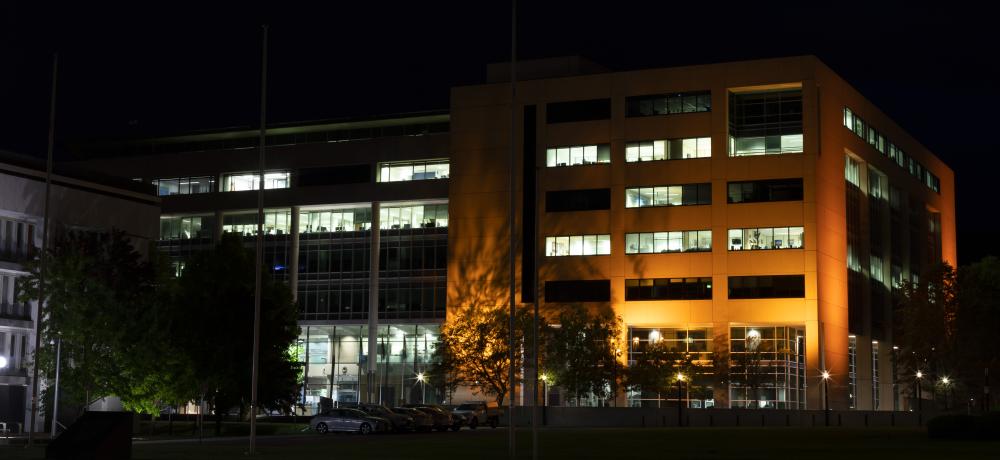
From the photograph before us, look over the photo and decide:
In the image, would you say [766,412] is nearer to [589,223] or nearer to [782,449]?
[589,223]

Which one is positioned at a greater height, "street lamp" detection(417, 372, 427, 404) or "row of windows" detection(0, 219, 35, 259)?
"row of windows" detection(0, 219, 35, 259)

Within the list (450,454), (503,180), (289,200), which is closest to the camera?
(450,454)

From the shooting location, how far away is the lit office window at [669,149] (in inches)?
4572

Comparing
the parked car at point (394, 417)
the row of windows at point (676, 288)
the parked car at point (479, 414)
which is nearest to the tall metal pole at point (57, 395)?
the parked car at point (394, 417)

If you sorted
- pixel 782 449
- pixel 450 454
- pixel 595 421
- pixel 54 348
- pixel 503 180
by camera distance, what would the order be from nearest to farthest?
1. pixel 450 454
2. pixel 782 449
3. pixel 54 348
4. pixel 595 421
5. pixel 503 180

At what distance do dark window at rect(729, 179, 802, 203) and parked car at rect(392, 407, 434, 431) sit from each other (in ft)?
156

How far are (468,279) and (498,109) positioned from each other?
641 inches

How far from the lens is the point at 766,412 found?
10544 centimetres

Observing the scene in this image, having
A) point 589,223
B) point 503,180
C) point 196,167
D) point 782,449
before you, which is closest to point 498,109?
point 503,180

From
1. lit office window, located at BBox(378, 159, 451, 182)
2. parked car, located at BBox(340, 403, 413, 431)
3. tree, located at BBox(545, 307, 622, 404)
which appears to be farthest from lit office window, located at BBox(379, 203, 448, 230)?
parked car, located at BBox(340, 403, 413, 431)

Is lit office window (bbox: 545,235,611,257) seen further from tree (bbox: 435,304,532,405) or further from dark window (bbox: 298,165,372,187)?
dark window (bbox: 298,165,372,187)

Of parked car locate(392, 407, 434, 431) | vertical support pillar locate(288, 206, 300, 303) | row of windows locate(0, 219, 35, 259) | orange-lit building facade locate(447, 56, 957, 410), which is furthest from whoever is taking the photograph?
vertical support pillar locate(288, 206, 300, 303)

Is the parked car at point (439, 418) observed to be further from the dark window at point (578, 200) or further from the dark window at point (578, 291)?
the dark window at point (578, 200)

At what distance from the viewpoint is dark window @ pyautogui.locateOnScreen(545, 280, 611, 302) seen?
118 meters
